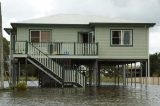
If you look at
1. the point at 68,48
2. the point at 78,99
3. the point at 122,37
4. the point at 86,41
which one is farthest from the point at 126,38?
the point at 78,99

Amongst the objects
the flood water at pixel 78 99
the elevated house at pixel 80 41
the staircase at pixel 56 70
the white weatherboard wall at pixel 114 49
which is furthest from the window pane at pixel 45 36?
the flood water at pixel 78 99

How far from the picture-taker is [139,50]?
129 ft

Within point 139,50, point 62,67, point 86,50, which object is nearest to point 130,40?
point 139,50

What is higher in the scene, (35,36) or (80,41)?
(35,36)

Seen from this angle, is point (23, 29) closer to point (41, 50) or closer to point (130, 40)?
point (41, 50)

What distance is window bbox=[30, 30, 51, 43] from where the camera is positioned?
1560 inches

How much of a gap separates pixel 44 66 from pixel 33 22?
511 cm

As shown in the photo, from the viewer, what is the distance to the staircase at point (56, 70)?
118 feet

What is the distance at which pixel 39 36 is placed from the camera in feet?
130

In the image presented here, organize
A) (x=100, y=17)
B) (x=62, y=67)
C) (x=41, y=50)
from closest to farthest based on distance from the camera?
1. (x=62, y=67)
2. (x=41, y=50)
3. (x=100, y=17)

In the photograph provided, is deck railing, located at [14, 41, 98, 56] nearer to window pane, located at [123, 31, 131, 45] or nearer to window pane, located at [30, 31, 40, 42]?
window pane, located at [30, 31, 40, 42]

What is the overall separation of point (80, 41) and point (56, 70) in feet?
17.1

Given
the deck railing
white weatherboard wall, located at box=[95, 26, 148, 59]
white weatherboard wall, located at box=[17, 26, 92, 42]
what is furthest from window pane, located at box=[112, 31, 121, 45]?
white weatherboard wall, located at box=[17, 26, 92, 42]

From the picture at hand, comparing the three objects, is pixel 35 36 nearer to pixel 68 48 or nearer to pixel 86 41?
pixel 68 48
